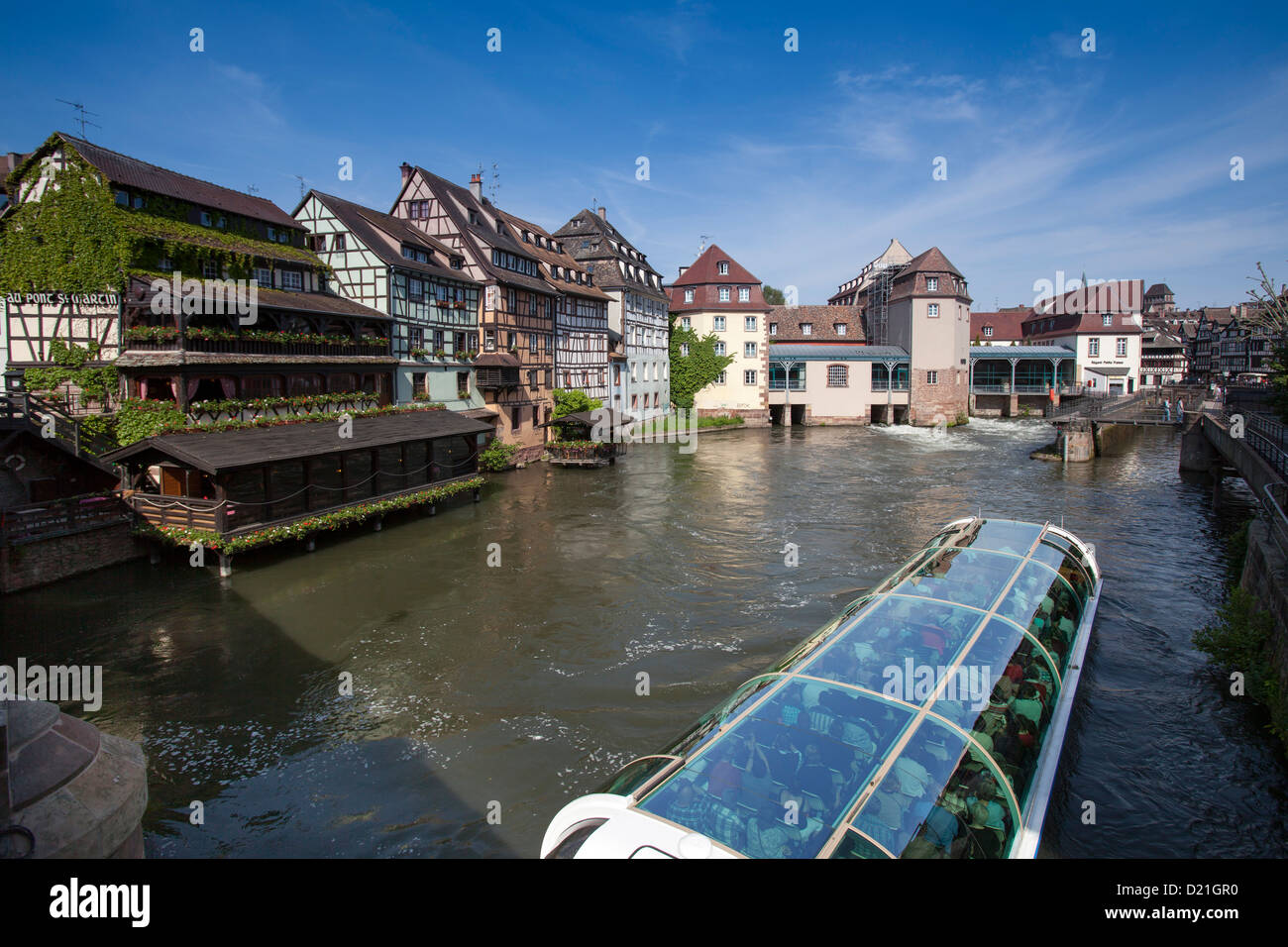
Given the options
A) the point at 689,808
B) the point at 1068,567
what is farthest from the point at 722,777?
the point at 1068,567

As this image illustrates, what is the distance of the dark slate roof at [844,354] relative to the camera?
196ft

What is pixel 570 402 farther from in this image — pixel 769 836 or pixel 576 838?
pixel 769 836

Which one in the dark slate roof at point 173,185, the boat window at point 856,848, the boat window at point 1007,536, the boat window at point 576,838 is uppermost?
the dark slate roof at point 173,185

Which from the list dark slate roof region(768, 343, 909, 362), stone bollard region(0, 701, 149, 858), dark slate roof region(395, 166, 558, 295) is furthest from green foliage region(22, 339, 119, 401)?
dark slate roof region(768, 343, 909, 362)

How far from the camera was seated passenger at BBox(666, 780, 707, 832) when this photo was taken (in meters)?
5.52

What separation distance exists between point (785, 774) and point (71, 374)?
23.3m

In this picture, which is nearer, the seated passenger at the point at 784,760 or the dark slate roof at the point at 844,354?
→ the seated passenger at the point at 784,760

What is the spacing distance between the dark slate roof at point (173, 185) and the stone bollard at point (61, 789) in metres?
23.6

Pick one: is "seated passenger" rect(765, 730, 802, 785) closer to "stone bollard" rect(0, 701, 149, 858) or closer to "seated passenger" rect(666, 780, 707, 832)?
"seated passenger" rect(666, 780, 707, 832)

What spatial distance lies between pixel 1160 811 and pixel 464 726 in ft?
32.1

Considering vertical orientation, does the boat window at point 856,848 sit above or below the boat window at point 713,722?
below

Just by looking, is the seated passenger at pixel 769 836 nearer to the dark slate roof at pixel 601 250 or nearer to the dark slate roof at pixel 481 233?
the dark slate roof at pixel 481 233

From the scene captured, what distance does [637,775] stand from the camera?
624cm

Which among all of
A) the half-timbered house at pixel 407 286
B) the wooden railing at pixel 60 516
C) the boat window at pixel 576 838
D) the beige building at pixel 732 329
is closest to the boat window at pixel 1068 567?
the boat window at pixel 576 838
